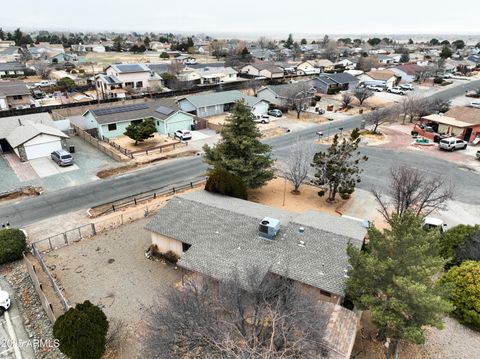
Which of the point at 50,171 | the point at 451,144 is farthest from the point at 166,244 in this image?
the point at 451,144

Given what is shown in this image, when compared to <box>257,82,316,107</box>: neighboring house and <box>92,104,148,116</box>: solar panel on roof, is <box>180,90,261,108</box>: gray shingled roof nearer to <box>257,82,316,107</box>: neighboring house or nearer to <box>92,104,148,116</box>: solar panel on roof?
<box>257,82,316,107</box>: neighboring house

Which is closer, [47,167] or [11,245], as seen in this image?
[11,245]

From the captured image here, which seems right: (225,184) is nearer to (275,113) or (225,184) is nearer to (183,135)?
(183,135)

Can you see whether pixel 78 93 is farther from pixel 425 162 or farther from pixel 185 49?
pixel 185 49

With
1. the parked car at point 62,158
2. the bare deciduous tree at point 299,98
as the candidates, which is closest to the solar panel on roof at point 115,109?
the parked car at point 62,158

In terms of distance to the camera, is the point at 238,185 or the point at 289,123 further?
the point at 289,123

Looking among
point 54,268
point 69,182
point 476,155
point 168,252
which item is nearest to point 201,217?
point 168,252

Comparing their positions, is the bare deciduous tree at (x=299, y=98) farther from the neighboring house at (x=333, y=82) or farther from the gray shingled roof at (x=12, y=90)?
the gray shingled roof at (x=12, y=90)

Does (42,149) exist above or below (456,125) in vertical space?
below
